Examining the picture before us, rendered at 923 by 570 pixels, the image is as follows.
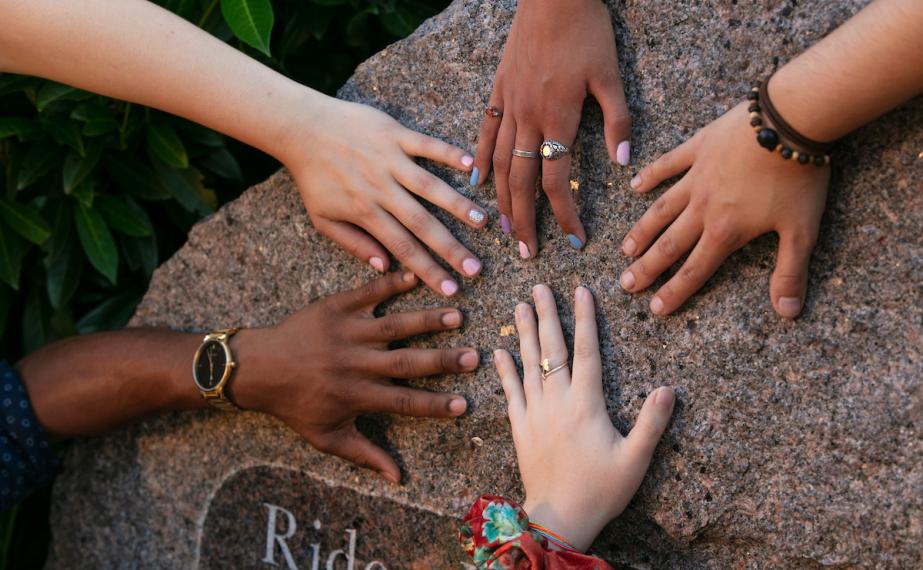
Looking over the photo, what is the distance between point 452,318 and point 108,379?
0.70m

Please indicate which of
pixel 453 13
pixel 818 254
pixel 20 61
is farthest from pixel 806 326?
pixel 20 61

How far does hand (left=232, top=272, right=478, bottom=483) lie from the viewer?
145 centimetres

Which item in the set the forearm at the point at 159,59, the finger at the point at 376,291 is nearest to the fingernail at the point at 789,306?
the finger at the point at 376,291

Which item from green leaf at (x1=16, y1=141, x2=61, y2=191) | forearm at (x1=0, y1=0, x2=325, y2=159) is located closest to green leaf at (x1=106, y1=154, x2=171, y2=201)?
green leaf at (x1=16, y1=141, x2=61, y2=191)

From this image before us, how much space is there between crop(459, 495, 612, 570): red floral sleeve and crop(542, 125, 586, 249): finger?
1.37 feet

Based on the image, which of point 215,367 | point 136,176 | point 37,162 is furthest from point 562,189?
point 37,162

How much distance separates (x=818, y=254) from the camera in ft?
4.05

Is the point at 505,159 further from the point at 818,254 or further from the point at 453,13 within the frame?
the point at 818,254

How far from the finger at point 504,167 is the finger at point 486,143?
0.02 meters

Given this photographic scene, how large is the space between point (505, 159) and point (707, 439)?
0.51 meters

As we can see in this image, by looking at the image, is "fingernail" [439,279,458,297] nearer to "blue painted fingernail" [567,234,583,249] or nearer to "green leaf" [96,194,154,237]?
"blue painted fingernail" [567,234,583,249]

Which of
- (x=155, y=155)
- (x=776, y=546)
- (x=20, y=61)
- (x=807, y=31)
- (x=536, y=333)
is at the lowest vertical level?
(x=776, y=546)

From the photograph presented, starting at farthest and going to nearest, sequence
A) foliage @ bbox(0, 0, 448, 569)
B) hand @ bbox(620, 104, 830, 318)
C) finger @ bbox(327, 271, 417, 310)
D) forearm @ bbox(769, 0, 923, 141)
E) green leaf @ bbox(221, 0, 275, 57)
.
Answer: foliage @ bbox(0, 0, 448, 569) → green leaf @ bbox(221, 0, 275, 57) → finger @ bbox(327, 271, 417, 310) → hand @ bbox(620, 104, 830, 318) → forearm @ bbox(769, 0, 923, 141)

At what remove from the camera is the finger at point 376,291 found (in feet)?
4.91
